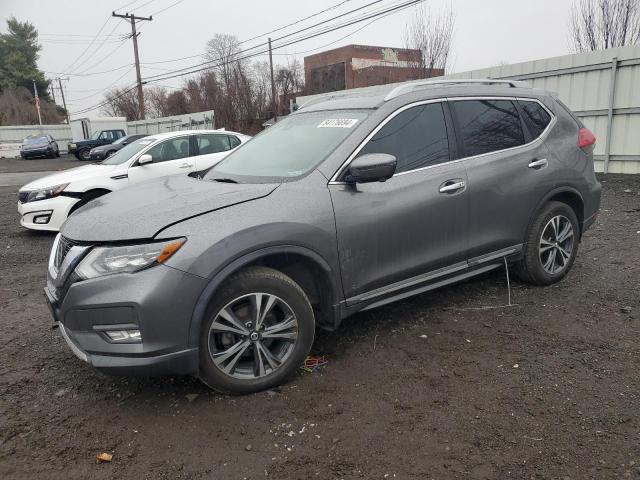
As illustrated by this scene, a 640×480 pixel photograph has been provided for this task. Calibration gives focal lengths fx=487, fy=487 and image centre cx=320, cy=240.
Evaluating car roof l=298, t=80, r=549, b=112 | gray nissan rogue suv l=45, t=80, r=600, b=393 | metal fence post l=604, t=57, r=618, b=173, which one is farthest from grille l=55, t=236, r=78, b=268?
metal fence post l=604, t=57, r=618, b=173

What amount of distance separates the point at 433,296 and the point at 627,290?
1.70m

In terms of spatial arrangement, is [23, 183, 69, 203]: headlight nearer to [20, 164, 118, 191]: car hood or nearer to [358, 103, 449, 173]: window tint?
[20, 164, 118, 191]: car hood

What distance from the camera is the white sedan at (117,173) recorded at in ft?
24.3

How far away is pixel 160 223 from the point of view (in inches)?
105

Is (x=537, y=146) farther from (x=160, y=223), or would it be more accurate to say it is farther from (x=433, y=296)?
(x=160, y=223)

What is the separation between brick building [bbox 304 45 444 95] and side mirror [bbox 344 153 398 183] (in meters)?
45.2

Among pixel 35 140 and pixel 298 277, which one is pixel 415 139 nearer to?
pixel 298 277

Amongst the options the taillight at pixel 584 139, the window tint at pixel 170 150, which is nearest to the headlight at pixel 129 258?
the taillight at pixel 584 139

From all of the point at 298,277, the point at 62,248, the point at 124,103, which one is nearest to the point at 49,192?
the point at 62,248

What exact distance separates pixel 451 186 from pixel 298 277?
1.33m

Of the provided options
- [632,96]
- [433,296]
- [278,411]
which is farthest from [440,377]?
[632,96]

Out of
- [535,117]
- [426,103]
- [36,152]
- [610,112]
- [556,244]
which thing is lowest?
[556,244]

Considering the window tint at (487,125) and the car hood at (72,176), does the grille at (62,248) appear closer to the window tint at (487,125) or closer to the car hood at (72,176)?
the window tint at (487,125)

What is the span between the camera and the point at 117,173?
7.83 metres
